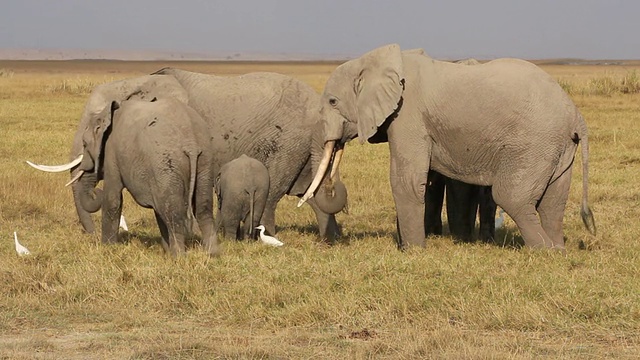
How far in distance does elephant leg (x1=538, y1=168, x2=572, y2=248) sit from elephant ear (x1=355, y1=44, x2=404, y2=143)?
1.60 metres

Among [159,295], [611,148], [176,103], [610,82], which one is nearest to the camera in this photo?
[159,295]

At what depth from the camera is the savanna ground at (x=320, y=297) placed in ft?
20.0

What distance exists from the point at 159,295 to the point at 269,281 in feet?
2.85

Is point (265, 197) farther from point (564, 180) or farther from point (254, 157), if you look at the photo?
point (564, 180)

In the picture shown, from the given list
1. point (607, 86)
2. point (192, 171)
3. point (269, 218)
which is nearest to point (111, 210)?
point (192, 171)

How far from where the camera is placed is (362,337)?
6414mm

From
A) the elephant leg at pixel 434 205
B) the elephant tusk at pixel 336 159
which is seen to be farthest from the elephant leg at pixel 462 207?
the elephant tusk at pixel 336 159

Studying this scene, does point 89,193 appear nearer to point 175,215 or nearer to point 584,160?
point 175,215

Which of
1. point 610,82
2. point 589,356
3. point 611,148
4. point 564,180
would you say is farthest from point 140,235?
point 610,82

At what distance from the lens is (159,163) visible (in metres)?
8.63

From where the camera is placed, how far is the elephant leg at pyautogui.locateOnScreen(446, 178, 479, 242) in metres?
10.4

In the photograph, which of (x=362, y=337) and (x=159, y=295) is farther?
(x=159, y=295)

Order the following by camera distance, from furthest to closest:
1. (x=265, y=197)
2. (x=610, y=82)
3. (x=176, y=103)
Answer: (x=610, y=82) → (x=265, y=197) → (x=176, y=103)

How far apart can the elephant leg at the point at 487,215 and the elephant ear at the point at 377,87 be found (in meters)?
1.74
